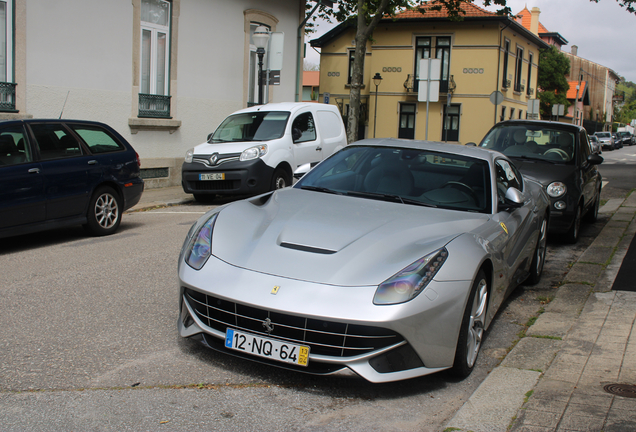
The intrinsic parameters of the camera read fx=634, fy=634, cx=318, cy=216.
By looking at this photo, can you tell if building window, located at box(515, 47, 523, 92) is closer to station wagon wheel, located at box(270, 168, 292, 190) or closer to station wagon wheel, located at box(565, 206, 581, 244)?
station wagon wheel, located at box(270, 168, 292, 190)

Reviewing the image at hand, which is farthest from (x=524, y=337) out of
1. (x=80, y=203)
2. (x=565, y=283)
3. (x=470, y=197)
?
(x=80, y=203)

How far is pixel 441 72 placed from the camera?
4044cm

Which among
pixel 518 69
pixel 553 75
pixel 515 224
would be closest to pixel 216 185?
pixel 515 224

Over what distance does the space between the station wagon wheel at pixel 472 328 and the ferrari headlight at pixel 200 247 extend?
5.15ft

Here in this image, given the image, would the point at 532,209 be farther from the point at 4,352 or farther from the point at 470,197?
the point at 4,352

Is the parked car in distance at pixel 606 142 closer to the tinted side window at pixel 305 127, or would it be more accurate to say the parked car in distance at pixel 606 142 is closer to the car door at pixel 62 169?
the tinted side window at pixel 305 127

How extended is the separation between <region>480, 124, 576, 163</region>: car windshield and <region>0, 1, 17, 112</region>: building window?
863cm

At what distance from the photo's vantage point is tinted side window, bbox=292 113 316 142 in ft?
42.6

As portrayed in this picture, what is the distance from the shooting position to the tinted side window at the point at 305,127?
13.0 meters

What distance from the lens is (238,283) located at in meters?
3.53

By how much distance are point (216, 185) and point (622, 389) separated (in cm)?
934

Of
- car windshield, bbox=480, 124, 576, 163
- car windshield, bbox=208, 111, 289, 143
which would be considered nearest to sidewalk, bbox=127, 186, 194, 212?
car windshield, bbox=208, 111, 289, 143

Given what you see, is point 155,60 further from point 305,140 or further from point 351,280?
point 351,280

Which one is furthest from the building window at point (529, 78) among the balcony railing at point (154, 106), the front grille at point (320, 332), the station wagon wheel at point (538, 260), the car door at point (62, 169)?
the front grille at point (320, 332)
